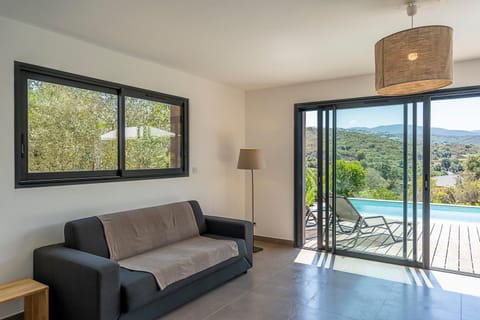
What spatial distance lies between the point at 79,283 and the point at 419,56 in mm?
2852

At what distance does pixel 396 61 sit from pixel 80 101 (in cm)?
286

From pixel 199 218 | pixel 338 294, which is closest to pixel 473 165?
pixel 338 294

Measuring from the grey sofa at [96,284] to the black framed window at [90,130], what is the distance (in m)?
0.59

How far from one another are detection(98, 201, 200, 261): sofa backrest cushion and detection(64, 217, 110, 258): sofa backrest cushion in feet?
0.18

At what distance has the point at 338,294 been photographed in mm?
3166

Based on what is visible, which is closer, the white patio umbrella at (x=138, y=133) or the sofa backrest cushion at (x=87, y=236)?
the sofa backrest cushion at (x=87, y=236)

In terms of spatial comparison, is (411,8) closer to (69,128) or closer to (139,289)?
(139,289)

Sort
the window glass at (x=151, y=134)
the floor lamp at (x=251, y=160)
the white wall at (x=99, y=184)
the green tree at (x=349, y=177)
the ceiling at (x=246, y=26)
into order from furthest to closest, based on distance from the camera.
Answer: the floor lamp at (x=251, y=160) → the green tree at (x=349, y=177) → the window glass at (x=151, y=134) → the white wall at (x=99, y=184) → the ceiling at (x=246, y=26)

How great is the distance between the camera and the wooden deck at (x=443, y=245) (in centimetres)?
399

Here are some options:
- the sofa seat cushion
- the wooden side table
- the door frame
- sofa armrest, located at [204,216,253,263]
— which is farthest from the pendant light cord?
the wooden side table

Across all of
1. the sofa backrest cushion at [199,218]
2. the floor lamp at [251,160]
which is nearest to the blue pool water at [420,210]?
the floor lamp at [251,160]

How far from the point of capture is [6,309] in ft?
8.51

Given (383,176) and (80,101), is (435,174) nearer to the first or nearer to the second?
(383,176)

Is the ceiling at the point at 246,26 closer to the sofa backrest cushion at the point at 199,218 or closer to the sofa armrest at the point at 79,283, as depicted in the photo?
the sofa backrest cushion at the point at 199,218
